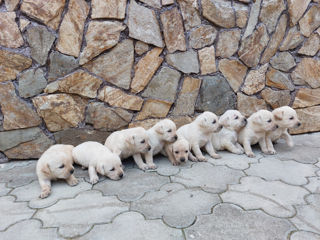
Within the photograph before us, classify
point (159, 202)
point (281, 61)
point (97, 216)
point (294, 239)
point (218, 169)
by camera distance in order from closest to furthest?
point (294, 239)
point (97, 216)
point (159, 202)
point (218, 169)
point (281, 61)

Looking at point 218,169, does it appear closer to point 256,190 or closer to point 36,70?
point 256,190

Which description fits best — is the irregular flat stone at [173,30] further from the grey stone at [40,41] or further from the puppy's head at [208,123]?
the grey stone at [40,41]

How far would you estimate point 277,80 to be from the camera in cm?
382

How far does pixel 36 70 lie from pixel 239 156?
104 inches

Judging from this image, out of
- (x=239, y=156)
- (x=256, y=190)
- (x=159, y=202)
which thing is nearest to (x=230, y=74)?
(x=239, y=156)

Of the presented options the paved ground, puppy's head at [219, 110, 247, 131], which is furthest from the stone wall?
the paved ground

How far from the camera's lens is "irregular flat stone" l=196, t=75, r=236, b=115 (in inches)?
142

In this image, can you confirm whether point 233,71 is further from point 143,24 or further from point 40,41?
point 40,41

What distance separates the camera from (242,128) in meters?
3.44

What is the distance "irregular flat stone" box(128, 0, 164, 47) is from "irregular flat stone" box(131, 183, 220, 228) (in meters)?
1.80

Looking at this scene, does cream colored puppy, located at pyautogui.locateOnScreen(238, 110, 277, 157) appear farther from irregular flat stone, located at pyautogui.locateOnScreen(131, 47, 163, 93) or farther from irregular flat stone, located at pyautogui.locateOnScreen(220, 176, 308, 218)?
irregular flat stone, located at pyautogui.locateOnScreen(131, 47, 163, 93)

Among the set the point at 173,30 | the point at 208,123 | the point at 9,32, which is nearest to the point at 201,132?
the point at 208,123

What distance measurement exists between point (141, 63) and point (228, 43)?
1222mm

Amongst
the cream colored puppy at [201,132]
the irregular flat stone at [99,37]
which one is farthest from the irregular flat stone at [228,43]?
the irregular flat stone at [99,37]
